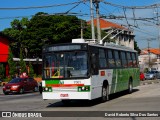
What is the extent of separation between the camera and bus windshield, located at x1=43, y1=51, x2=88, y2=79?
55.0 feet

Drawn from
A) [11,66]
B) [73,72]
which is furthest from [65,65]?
[11,66]

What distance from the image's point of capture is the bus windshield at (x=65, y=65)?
16766mm

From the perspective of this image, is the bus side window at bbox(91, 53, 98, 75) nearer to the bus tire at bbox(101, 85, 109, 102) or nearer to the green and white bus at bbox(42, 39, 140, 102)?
the green and white bus at bbox(42, 39, 140, 102)

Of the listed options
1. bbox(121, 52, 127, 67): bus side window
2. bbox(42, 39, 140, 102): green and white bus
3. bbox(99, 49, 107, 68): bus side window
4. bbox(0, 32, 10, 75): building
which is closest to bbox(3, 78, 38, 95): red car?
bbox(121, 52, 127, 67): bus side window

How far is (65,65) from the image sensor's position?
1691 centimetres

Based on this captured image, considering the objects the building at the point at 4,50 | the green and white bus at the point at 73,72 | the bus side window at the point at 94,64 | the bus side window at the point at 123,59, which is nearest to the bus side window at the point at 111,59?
the green and white bus at the point at 73,72

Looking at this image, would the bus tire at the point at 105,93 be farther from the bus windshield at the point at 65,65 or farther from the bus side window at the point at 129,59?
the bus side window at the point at 129,59

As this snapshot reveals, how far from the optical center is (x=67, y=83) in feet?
54.9

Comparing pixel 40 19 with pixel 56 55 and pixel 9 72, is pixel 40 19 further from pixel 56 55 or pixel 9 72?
pixel 56 55

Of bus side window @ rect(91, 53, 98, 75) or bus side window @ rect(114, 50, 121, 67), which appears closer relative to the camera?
bus side window @ rect(91, 53, 98, 75)

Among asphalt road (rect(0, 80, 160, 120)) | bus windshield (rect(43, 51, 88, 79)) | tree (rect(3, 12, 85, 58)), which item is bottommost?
asphalt road (rect(0, 80, 160, 120))

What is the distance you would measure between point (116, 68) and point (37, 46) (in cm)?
5237

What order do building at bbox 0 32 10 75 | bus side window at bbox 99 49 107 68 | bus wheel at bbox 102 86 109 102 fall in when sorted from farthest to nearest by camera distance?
building at bbox 0 32 10 75, bus wheel at bbox 102 86 109 102, bus side window at bbox 99 49 107 68

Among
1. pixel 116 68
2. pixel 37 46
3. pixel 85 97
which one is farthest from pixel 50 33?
pixel 85 97
